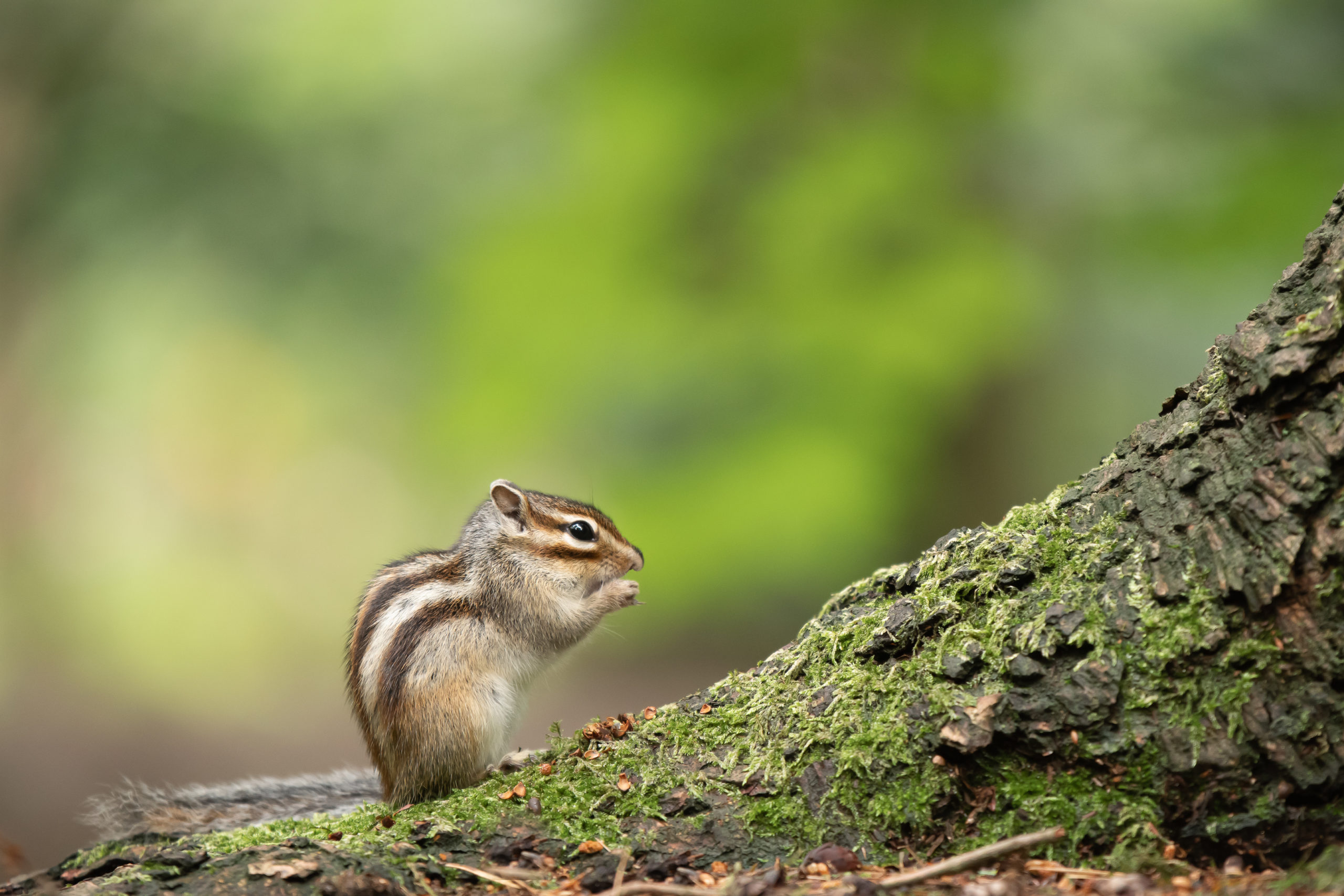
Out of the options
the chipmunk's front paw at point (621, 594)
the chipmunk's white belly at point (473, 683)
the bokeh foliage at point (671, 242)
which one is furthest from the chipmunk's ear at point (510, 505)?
the bokeh foliage at point (671, 242)

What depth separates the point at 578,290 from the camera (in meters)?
8.70

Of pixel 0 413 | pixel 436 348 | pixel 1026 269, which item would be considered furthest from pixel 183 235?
pixel 1026 269

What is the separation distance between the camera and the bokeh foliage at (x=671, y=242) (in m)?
8.27

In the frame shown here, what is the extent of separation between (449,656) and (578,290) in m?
5.71

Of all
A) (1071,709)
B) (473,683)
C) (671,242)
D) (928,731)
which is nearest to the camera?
(1071,709)

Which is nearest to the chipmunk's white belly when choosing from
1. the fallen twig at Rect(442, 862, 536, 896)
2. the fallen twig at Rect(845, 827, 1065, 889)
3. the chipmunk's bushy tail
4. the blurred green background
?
Answer: the chipmunk's bushy tail

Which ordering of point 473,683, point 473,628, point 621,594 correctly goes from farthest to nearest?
point 621,594, point 473,628, point 473,683

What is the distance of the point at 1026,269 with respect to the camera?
8453mm

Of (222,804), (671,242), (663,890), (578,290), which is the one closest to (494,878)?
(663,890)

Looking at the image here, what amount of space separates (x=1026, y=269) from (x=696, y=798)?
6.99 m

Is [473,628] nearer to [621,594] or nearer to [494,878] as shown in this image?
[621,594]

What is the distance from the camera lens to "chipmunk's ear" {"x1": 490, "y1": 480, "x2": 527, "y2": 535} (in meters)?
4.07

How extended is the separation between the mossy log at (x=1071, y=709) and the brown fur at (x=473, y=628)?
1.63ft

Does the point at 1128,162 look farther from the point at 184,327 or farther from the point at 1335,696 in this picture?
the point at 184,327
